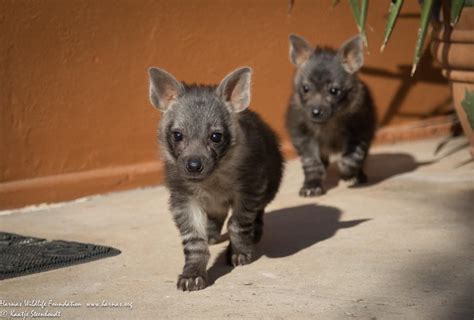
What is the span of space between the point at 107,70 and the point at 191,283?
2917 millimetres

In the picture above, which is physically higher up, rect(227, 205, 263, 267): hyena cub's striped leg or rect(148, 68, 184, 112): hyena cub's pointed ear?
rect(148, 68, 184, 112): hyena cub's pointed ear

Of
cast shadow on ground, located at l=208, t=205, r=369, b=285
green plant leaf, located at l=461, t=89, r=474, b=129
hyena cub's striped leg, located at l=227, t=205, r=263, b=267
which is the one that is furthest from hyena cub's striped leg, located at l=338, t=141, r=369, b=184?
hyena cub's striped leg, located at l=227, t=205, r=263, b=267

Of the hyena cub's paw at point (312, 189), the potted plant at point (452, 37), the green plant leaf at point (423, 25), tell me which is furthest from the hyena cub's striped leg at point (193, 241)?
the green plant leaf at point (423, 25)

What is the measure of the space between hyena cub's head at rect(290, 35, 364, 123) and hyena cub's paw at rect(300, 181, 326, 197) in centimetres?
58

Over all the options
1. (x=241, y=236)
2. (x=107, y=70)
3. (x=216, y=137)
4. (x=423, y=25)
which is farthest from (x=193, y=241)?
(x=423, y=25)

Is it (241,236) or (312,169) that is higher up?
(241,236)

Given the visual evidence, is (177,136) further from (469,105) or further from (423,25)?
(469,105)

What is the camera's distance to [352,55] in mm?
6742

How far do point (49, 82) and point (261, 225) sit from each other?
234 cm

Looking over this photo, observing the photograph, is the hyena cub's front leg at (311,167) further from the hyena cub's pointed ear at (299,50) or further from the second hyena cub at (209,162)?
the second hyena cub at (209,162)

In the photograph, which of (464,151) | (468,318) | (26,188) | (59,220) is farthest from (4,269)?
(464,151)

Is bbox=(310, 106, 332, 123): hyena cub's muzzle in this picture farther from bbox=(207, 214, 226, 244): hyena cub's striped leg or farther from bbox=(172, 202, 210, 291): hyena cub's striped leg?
bbox=(172, 202, 210, 291): hyena cub's striped leg

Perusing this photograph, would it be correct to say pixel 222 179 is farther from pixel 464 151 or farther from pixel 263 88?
pixel 464 151

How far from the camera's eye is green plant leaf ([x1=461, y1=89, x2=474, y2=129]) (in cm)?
595
